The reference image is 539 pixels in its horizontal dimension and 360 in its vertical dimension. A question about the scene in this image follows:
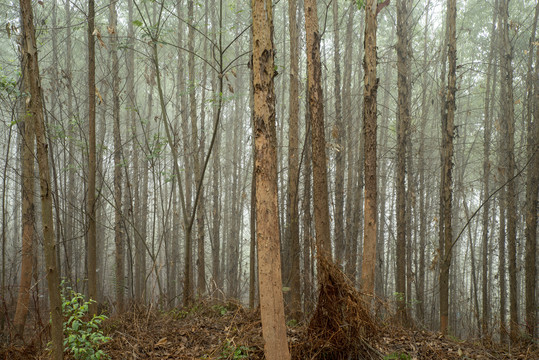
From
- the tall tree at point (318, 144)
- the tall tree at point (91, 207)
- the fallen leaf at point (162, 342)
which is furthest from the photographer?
→ the tall tree at point (318, 144)

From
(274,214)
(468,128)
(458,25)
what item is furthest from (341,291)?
(468,128)

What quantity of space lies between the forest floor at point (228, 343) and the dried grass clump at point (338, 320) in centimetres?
2

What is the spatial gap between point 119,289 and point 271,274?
7.79 metres

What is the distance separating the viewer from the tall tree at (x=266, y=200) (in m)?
4.03

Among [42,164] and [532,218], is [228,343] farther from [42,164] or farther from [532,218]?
[532,218]

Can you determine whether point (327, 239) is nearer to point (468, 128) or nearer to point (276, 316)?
point (276, 316)

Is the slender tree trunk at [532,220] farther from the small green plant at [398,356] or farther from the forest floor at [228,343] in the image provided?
the small green plant at [398,356]

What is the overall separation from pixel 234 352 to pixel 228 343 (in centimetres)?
23

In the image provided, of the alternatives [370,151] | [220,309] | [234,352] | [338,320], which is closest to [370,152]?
[370,151]

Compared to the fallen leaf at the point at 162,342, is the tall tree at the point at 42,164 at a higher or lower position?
higher

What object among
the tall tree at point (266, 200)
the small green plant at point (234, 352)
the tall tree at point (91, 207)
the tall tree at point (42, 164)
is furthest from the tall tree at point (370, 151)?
the tall tree at point (42, 164)

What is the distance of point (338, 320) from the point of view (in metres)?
4.48

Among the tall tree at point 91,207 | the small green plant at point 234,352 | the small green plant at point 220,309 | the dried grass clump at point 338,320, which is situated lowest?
the small green plant at point 220,309

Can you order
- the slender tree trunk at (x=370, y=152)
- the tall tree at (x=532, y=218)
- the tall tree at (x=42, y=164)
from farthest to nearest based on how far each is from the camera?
the tall tree at (x=532, y=218) → the slender tree trunk at (x=370, y=152) → the tall tree at (x=42, y=164)
